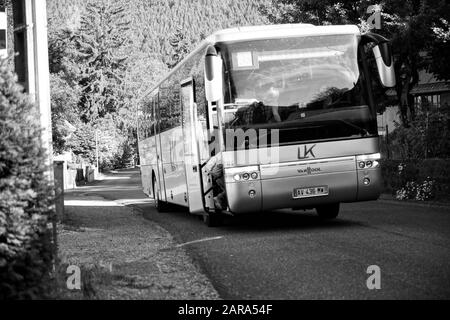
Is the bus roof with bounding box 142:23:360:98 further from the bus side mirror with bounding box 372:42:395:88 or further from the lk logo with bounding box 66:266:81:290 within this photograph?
the lk logo with bounding box 66:266:81:290

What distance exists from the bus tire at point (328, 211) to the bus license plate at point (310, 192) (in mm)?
1923

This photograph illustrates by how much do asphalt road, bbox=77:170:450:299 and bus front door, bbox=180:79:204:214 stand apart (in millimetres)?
566

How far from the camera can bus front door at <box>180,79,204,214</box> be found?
46.9 ft

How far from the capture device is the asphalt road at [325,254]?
23.7 ft

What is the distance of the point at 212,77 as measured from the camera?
40.1ft

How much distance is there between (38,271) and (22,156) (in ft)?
2.79

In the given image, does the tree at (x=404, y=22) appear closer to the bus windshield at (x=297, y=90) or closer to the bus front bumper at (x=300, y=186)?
the bus windshield at (x=297, y=90)

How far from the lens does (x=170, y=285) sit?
7.82 m

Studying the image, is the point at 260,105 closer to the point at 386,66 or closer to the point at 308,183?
the point at 308,183

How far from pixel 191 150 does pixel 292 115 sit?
276 cm

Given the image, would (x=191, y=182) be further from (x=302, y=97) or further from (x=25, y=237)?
(x=25, y=237)

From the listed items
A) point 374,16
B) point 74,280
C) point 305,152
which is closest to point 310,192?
point 305,152

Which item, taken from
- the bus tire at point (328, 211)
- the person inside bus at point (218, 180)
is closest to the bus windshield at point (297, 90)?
the person inside bus at point (218, 180)

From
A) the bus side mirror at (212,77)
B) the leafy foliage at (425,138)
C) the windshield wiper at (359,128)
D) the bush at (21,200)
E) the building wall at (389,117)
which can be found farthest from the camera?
the building wall at (389,117)
